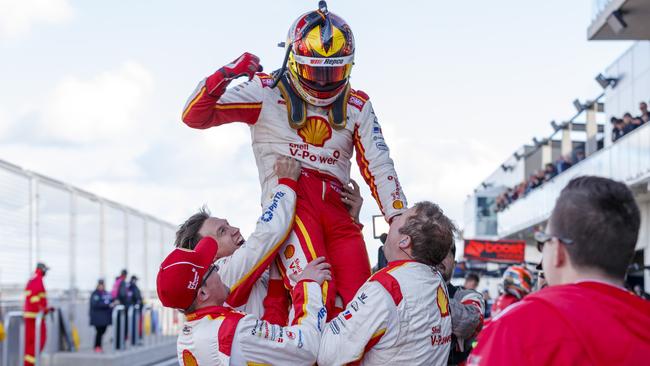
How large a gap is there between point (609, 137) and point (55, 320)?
62.2 ft

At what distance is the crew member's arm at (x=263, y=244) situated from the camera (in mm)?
4184

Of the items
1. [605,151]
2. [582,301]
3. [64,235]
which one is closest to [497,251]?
[605,151]

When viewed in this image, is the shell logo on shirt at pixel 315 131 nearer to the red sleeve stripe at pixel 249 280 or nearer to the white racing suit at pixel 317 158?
the white racing suit at pixel 317 158

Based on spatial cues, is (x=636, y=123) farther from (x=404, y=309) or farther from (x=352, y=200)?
(x=404, y=309)

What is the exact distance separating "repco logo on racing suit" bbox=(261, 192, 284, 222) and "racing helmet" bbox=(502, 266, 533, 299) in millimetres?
5507

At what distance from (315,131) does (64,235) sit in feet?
47.8

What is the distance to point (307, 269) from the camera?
13.3 feet

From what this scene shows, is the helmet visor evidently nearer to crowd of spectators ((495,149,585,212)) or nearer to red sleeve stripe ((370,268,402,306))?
red sleeve stripe ((370,268,402,306))

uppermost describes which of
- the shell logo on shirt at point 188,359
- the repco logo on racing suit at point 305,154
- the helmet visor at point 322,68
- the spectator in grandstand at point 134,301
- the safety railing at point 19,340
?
the helmet visor at point 322,68

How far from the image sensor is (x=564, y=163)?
31.1m

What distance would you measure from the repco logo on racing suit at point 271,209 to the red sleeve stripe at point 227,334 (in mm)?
529

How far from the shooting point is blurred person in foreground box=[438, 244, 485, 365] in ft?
14.4

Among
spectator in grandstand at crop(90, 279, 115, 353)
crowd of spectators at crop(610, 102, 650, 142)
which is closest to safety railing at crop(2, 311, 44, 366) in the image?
spectator in grandstand at crop(90, 279, 115, 353)

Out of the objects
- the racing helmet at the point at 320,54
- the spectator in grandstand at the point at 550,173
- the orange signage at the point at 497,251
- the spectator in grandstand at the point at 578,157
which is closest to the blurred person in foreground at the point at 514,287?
the racing helmet at the point at 320,54
